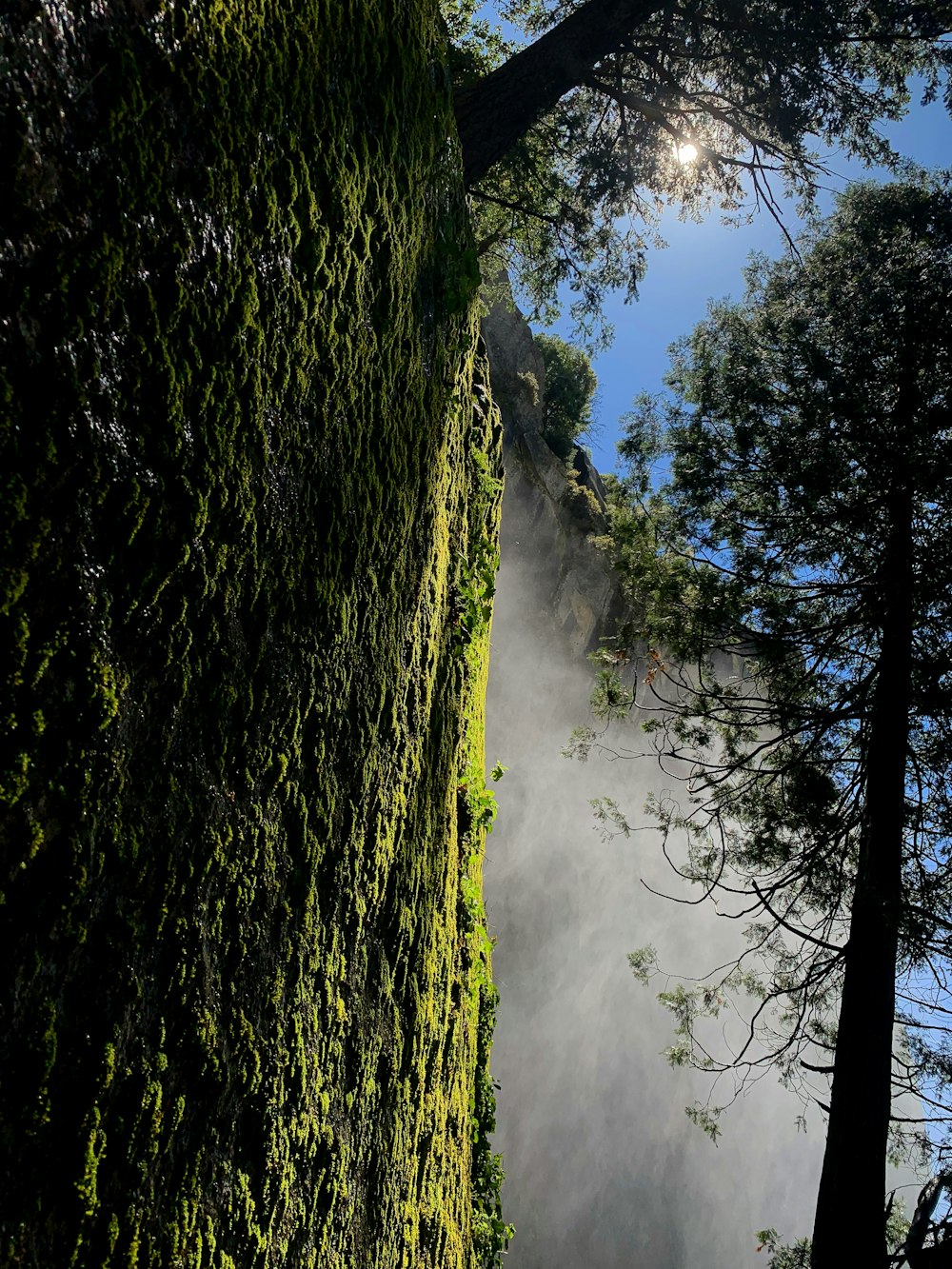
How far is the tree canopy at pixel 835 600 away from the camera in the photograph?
5.51 m

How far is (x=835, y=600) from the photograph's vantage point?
679 cm

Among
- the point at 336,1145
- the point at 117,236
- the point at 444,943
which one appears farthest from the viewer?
the point at 444,943

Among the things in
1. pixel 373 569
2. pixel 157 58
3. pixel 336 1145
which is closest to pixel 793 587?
pixel 373 569

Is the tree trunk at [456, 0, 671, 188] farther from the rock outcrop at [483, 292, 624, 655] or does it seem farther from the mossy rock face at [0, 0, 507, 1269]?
the rock outcrop at [483, 292, 624, 655]

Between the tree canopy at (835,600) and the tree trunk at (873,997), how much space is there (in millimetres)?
15

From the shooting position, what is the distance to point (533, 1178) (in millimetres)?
14922

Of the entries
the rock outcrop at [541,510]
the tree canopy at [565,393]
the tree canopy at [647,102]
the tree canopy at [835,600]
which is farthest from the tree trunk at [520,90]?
the tree canopy at [565,393]

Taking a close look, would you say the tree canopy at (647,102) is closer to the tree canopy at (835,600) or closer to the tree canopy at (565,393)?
the tree canopy at (835,600)

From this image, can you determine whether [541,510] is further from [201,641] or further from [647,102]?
[201,641]

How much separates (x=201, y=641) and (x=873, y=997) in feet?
16.6

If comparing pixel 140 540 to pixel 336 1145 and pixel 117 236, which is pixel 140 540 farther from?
pixel 336 1145

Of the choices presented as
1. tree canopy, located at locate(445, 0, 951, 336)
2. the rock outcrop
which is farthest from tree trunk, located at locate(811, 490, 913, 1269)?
the rock outcrop

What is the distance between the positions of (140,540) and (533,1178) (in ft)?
54.9

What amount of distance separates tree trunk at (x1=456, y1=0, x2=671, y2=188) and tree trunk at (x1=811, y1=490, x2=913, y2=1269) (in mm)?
3451
